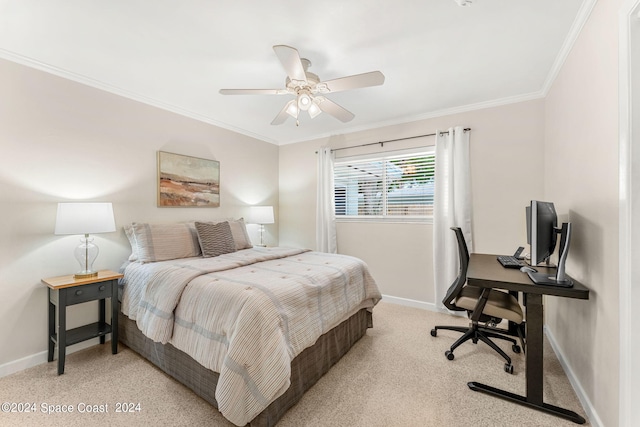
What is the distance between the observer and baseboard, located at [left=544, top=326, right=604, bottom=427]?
158 centimetres

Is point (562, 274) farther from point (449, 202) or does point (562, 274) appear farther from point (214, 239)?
point (214, 239)

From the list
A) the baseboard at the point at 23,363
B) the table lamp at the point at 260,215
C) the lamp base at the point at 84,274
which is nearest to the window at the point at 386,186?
the table lamp at the point at 260,215

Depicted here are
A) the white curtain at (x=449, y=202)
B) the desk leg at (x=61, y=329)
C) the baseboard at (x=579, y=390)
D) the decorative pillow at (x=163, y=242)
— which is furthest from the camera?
the white curtain at (x=449, y=202)

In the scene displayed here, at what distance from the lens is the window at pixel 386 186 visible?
3.60 meters

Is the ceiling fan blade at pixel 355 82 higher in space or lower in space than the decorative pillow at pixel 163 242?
higher

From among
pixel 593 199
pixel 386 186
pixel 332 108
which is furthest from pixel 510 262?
pixel 332 108

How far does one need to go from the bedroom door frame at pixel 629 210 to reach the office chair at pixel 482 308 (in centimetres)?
83

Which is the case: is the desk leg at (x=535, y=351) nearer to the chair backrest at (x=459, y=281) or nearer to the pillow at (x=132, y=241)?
the chair backrest at (x=459, y=281)

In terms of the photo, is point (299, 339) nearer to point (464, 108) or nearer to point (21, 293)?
point (21, 293)

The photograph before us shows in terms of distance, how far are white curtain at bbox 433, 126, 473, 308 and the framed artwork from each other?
2.96 metres

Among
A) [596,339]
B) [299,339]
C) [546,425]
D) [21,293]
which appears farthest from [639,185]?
[21,293]

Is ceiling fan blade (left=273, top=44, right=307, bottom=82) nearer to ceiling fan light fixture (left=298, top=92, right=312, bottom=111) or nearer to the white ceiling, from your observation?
ceiling fan light fixture (left=298, top=92, right=312, bottom=111)

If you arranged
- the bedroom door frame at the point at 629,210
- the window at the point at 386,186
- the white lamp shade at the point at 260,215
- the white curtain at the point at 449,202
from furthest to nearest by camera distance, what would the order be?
the white lamp shade at the point at 260,215
the window at the point at 386,186
the white curtain at the point at 449,202
the bedroom door frame at the point at 629,210

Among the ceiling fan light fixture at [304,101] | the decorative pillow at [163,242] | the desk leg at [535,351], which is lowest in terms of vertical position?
the desk leg at [535,351]
